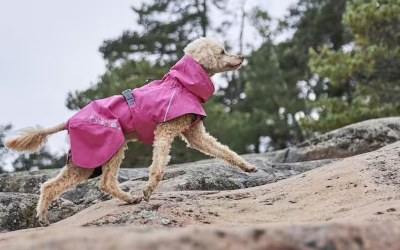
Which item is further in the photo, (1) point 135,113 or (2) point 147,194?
(1) point 135,113

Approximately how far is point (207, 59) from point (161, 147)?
119cm

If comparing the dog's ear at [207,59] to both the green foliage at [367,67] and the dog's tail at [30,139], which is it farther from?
the green foliage at [367,67]

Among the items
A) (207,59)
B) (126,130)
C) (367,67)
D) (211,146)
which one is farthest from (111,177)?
(367,67)

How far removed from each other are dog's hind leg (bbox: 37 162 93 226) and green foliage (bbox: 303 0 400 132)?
34.0 feet

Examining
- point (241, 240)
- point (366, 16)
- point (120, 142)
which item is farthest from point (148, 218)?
point (366, 16)

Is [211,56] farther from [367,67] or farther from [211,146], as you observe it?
[367,67]

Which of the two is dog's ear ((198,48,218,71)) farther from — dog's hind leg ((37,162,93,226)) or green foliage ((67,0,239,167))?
green foliage ((67,0,239,167))

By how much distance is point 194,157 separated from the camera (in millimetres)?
16312

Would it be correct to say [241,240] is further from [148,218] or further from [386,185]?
[386,185]

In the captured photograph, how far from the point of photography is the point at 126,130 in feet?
16.7

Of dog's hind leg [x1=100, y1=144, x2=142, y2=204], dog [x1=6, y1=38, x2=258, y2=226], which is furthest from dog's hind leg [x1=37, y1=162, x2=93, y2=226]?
dog's hind leg [x1=100, y1=144, x2=142, y2=204]

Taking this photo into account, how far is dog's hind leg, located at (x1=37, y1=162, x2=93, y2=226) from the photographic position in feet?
16.6

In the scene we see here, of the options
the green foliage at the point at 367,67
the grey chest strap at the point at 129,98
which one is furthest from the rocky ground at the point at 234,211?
the green foliage at the point at 367,67

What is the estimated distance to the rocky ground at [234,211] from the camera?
1664 millimetres
